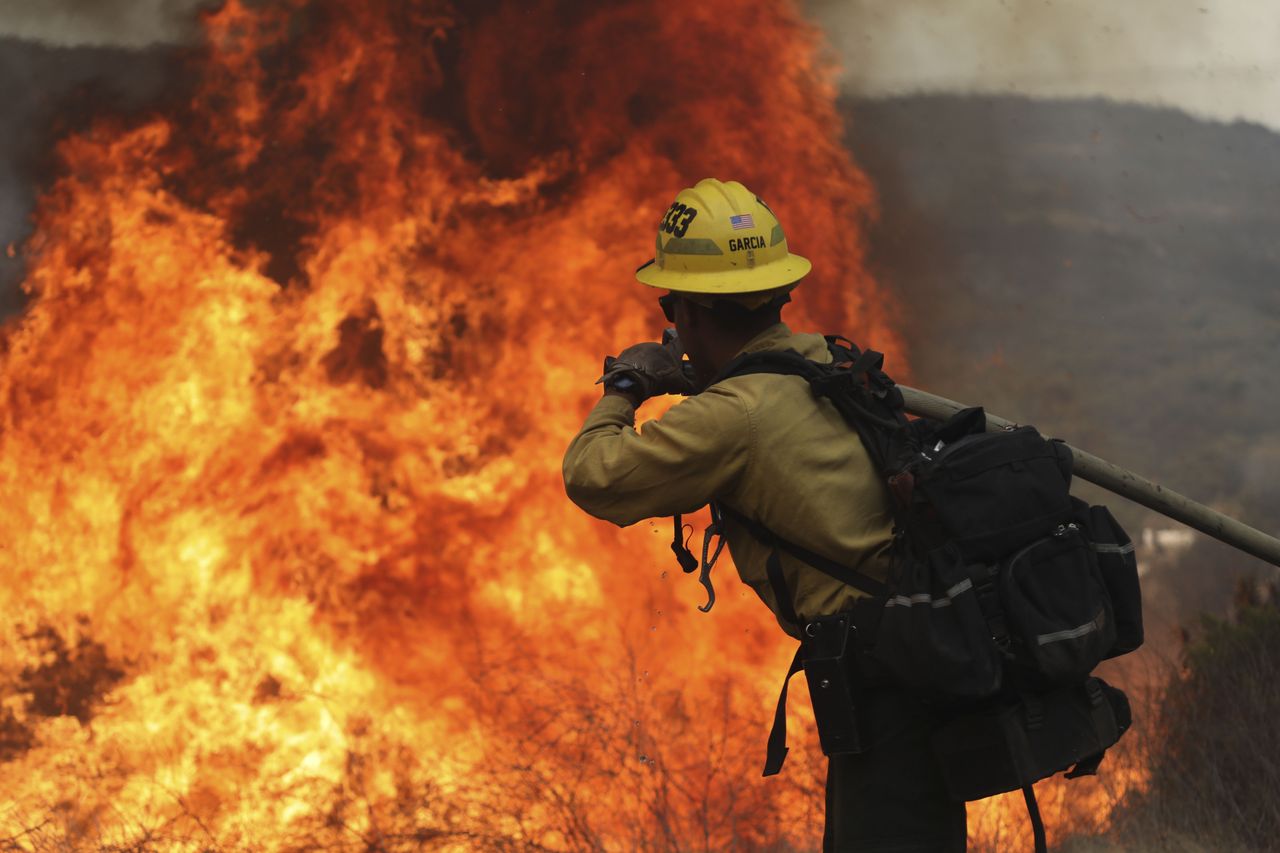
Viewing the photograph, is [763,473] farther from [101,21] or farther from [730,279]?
[101,21]

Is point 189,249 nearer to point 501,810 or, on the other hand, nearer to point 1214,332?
point 501,810

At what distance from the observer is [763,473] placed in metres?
2.81

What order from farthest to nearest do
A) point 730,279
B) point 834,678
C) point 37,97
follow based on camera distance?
point 37,97 → point 730,279 → point 834,678

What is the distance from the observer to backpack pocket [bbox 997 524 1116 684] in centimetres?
267

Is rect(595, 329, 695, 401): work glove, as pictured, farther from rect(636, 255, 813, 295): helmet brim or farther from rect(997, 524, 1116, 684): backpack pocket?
rect(997, 524, 1116, 684): backpack pocket

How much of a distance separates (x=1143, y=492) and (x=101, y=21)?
6.94 m

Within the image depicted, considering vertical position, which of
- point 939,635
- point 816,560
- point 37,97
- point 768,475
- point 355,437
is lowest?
point 355,437

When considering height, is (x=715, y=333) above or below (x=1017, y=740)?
above

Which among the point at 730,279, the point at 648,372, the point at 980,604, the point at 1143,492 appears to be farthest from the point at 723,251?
the point at 1143,492

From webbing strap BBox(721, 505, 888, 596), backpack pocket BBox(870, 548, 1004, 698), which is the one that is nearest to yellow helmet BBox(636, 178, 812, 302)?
webbing strap BBox(721, 505, 888, 596)

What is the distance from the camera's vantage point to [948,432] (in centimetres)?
300

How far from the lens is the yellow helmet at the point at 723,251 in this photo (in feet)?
9.96

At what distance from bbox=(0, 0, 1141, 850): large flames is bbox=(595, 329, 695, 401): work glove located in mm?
3716

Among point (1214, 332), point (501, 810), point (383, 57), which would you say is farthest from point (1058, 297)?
point (501, 810)
